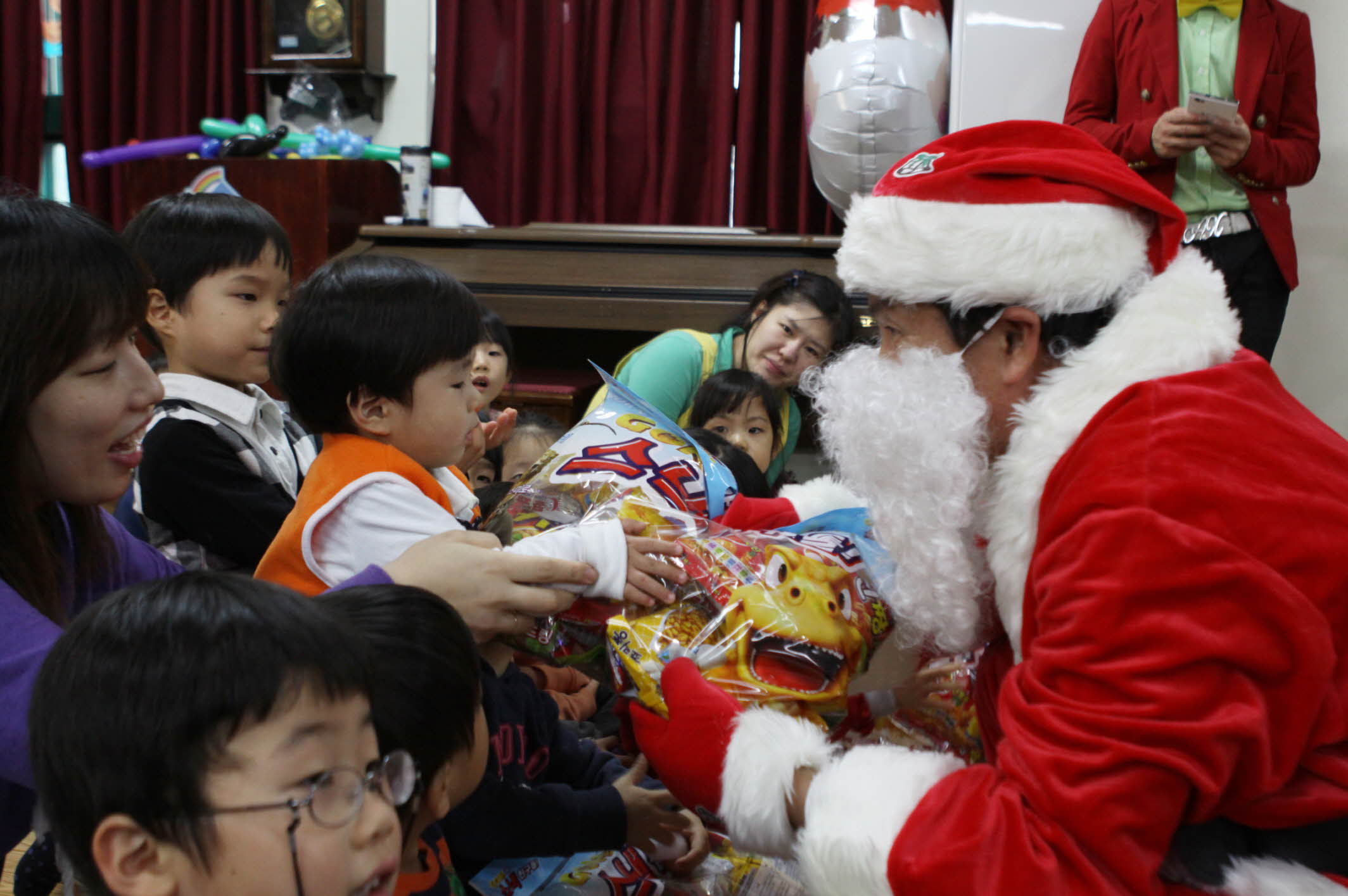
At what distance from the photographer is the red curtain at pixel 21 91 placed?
4.39 m

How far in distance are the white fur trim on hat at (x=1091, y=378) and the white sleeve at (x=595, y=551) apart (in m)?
0.36

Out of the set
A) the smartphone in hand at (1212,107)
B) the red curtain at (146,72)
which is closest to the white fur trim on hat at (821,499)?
the smartphone in hand at (1212,107)

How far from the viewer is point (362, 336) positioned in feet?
4.02

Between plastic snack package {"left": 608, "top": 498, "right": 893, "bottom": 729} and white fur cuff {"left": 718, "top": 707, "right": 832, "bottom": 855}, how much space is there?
84mm

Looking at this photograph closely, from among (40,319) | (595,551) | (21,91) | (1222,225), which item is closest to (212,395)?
(40,319)

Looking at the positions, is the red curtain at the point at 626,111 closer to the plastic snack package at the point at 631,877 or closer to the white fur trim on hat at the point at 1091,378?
the plastic snack package at the point at 631,877

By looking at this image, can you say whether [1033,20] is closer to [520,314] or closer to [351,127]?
[520,314]

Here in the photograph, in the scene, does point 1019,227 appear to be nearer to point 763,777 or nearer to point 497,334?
point 763,777

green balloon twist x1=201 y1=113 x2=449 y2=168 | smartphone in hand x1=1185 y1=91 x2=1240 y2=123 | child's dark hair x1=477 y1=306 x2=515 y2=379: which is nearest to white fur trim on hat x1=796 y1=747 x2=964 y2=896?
child's dark hair x1=477 y1=306 x2=515 y2=379

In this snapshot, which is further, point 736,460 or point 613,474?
point 736,460

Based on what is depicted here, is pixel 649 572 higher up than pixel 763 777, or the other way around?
pixel 649 572

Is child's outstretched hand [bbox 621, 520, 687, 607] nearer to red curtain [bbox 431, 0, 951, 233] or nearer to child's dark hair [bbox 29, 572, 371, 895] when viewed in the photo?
child's dark hair [bbox 29, 572, 371, 895]

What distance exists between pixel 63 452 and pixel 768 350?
181 cm

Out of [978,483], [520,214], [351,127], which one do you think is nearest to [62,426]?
[978,483]
